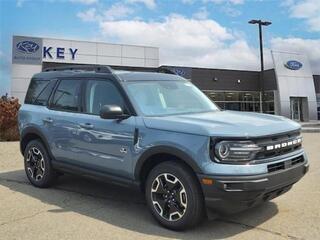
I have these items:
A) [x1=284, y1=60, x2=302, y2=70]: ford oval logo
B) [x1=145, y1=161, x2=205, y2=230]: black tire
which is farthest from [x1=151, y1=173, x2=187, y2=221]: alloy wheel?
[x1=284, y1=60, x2=302, y2=70]: ford oval logo

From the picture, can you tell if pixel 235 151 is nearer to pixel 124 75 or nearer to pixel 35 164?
pixel 124 75

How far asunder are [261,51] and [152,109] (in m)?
31.3

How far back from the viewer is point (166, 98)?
6309 mm

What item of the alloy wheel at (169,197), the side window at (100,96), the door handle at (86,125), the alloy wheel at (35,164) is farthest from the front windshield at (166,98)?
the alloy wheel at (35,164)

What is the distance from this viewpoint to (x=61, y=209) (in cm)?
627

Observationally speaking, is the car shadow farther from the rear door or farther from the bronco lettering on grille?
the bronco lettering on grille

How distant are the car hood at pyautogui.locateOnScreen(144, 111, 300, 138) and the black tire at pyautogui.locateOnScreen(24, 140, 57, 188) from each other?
258 centimetres

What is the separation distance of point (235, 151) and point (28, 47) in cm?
3549

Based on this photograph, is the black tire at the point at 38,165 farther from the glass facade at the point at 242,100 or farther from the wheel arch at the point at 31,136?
the glass facade at the point at 242,100

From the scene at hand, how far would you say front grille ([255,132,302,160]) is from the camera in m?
4.96

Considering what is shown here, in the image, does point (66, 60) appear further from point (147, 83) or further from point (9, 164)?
point (147, 83)

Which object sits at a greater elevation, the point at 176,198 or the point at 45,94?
the point at 45,94

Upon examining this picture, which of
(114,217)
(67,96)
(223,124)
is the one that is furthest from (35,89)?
(223,124)

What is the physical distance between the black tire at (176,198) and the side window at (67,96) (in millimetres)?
2040
